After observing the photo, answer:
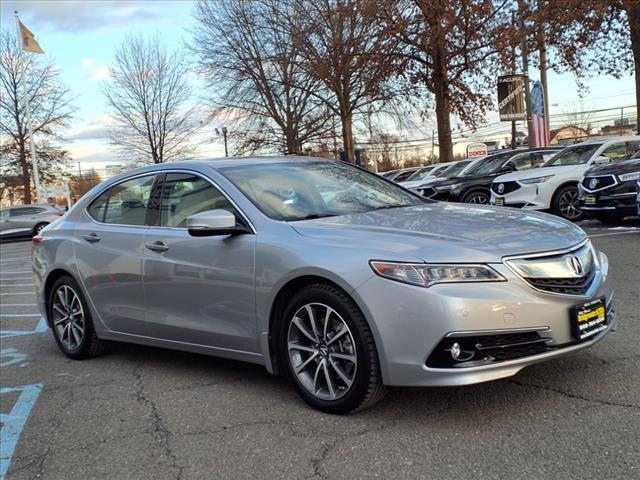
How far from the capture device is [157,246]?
4516 millimetres

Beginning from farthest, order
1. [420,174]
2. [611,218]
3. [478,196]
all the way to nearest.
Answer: [420,174]
[478,196]
[611,218]

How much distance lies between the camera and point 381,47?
859 inches

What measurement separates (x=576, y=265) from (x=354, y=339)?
1.26 m

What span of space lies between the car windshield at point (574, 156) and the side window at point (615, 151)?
230 mm

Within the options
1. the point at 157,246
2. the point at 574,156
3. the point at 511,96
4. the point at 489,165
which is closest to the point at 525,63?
the point at 511,96

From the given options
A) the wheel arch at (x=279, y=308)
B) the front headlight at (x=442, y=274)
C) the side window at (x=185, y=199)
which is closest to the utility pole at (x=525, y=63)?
the side window at (x=185, y=199)

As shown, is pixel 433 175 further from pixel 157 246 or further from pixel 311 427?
pixel 311 427

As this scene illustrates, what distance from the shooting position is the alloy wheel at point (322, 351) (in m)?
3.51

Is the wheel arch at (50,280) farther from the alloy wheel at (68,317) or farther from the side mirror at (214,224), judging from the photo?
the side mirror at (214,224)

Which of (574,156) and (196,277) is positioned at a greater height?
(574,156)

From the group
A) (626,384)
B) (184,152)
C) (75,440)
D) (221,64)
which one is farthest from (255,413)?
(184,152)

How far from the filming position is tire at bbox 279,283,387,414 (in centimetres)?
338

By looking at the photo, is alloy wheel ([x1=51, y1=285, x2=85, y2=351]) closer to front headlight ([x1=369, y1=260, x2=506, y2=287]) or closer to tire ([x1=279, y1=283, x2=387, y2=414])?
tire ([x1=279, y1=283, x2=387, y2=414])

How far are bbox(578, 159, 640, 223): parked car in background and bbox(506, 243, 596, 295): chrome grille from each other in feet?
26.2
